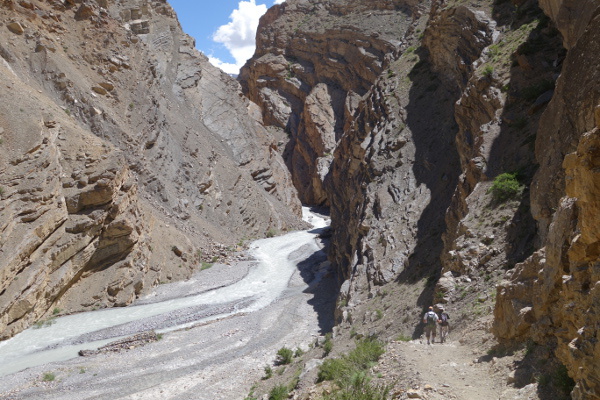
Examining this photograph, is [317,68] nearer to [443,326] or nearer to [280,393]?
[443,326]

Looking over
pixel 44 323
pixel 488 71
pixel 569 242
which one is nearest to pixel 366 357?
pixel 569 242

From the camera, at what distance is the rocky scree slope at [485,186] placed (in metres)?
7.27

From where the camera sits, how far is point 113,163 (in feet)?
94.4

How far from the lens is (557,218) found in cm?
789

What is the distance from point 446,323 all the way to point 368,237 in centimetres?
1207

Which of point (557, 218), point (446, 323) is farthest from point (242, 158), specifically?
point (557, 218)

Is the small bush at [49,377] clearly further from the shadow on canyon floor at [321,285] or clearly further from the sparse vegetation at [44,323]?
the shadow on canyon floor at [321,285]

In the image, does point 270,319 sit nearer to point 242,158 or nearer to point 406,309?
point 406,309

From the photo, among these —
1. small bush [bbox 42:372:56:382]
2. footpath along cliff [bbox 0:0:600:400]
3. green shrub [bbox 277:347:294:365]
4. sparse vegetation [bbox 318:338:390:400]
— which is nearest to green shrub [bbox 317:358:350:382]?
sparse vegetation [bbox 318:338:390:400]

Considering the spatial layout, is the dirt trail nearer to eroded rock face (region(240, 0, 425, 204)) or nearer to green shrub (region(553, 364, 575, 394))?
green shrub (region(553, 364, 575, 394))

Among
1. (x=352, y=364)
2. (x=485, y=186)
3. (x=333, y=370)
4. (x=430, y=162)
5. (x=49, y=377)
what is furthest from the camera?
(x=430, y=162)

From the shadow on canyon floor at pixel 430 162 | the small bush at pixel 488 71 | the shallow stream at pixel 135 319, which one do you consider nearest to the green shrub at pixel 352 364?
the shadow on canyon floor at pixel 430 162

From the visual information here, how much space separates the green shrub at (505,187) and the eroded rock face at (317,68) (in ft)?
166

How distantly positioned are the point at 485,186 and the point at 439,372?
9427 millimetres
